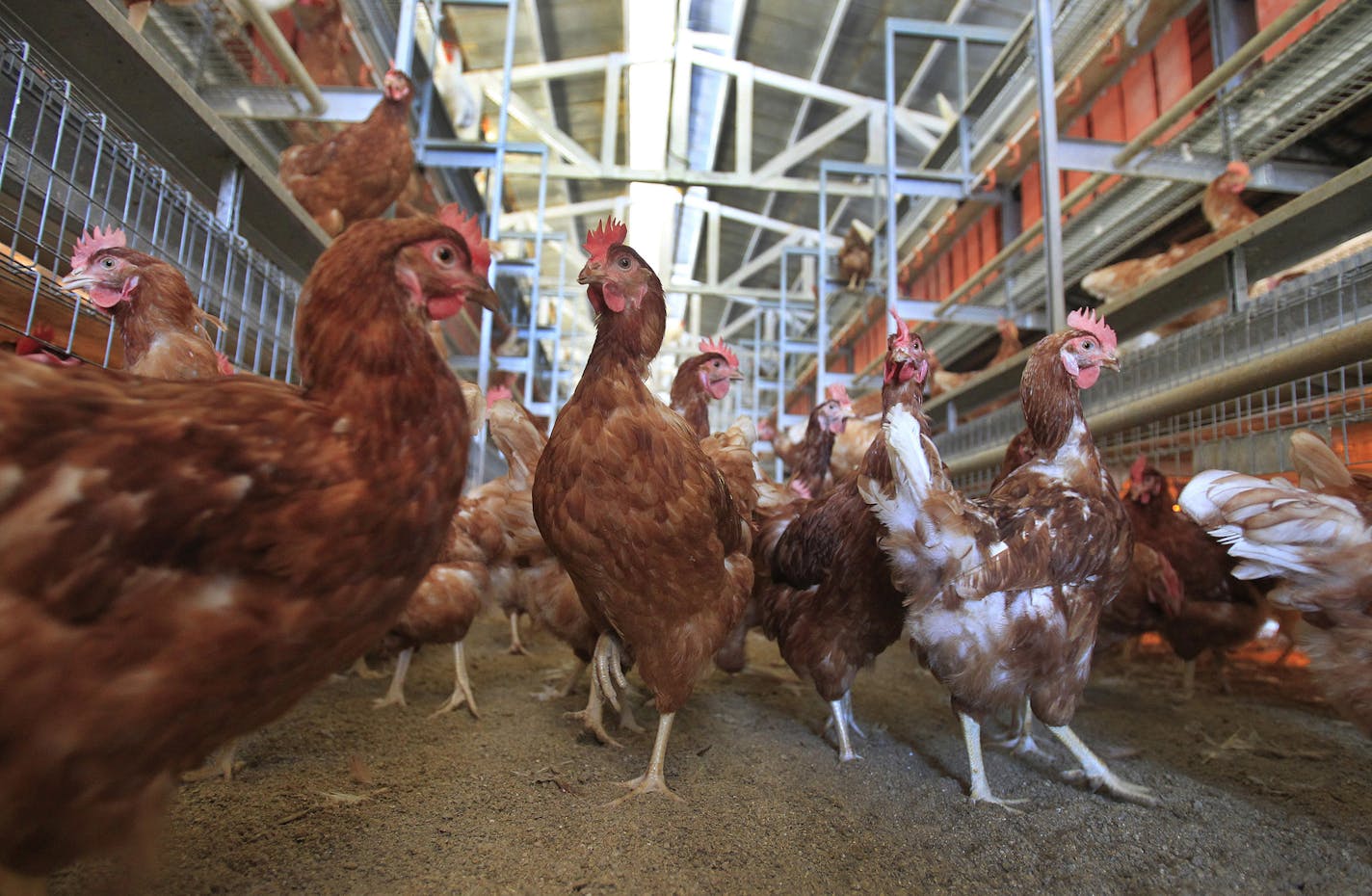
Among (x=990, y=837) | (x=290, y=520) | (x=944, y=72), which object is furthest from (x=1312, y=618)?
(x=944, y=72)

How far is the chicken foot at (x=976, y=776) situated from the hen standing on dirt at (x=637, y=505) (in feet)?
2.23

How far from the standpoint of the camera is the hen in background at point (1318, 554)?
1.45 meters

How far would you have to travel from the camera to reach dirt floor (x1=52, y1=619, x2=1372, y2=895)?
1245 mm

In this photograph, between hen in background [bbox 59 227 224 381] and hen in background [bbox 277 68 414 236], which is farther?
hen in background [bbox 277 68 414 236]

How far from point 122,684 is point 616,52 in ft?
30.9

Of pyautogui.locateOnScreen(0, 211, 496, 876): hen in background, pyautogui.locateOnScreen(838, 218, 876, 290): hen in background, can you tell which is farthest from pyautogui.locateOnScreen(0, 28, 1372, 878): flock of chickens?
pyautogui.locateOnScreen(838, 218, 876, 290): hen in background

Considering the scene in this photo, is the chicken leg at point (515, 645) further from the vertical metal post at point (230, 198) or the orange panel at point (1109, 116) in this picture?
the orange panel at point (1109, 116)

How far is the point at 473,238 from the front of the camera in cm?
117

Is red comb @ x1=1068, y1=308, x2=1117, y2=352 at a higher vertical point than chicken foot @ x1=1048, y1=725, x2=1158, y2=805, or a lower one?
higher

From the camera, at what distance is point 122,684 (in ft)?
2.39

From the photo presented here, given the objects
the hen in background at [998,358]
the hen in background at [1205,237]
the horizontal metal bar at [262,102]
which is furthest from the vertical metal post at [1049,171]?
the horizontal metal bar at [262,102]

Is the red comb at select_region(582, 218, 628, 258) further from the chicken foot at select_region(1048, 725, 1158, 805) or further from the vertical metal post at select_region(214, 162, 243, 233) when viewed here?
the chicken foot at select_region(1048, 725, 1158, 805)

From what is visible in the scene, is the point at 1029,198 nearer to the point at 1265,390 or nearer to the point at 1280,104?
the point at 1280,104

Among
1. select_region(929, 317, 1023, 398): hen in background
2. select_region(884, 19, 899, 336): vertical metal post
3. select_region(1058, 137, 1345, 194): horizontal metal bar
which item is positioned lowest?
select_region(929, 317, 1023, 398): hen in background
